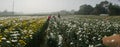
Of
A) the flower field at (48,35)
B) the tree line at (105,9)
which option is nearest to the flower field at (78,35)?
the flower field at (48,35)

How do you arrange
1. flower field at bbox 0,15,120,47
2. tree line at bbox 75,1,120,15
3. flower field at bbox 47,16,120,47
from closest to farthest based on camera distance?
flower field at bbox 0,15,120,47 → flower field at bbox 47,16,120,47 → tree line at bbox 75,1,120,15

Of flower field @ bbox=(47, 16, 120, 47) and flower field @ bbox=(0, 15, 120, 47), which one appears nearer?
flower field @ bbox=(0, 15, 120, 47)

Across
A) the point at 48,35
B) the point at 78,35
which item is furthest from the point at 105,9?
the point at 78,35

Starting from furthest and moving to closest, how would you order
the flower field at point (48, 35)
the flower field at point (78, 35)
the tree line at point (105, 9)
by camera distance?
the tree line at point (105, 9) < the flower field at point (78, 35) < the flower field at point (48, 35)

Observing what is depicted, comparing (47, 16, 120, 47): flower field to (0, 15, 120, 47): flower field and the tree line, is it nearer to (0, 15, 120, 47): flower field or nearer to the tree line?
(0, 15, 120, 47): flower field

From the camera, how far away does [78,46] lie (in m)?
11.5

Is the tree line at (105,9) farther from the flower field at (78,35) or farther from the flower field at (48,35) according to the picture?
the flower field at (48,35)

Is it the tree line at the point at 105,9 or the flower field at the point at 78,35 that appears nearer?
the flower field at the point at 78,35

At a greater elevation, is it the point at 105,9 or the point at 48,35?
the point at 48,35

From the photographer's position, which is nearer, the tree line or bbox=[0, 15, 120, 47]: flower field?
bbox=[0, 15, 120, 47]: flower field

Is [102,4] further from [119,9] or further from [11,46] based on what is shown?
[11,46]

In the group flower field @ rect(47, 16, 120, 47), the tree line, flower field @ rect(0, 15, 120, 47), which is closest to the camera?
flower field @ rect(0, 15, 120, 47)

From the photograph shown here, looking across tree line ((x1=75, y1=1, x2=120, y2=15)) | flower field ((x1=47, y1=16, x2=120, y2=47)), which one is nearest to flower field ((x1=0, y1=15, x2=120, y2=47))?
flower field ((x1=47, y1=16, x2=120, y2=47))

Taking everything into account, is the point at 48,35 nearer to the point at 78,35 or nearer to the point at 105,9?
the point at 78,35
